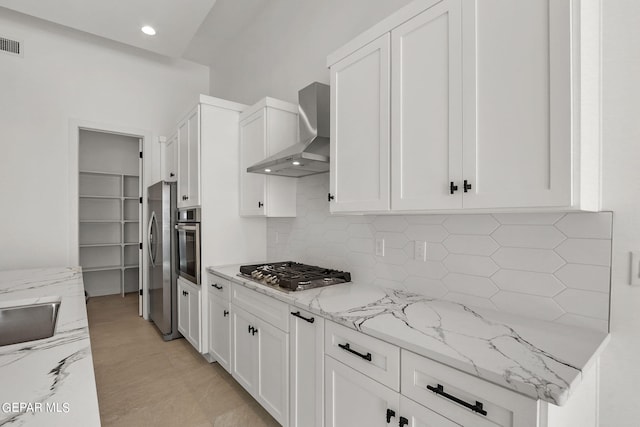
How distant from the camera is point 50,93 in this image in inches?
144

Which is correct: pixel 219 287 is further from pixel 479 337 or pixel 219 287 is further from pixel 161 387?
pixel 479 337

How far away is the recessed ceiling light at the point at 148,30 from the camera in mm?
3268

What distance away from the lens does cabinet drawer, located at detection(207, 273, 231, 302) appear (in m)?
2.49

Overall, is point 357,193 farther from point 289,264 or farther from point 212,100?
point 212,100

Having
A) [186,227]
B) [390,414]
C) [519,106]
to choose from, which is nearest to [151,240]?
[186,227]

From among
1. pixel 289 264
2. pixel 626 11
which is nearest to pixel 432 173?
pixel 626 11

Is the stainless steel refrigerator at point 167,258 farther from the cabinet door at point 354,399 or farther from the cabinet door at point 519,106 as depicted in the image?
the cabinet door at point 519,106

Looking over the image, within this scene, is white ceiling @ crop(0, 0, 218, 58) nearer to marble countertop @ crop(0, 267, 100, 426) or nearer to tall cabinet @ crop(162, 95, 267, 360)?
tall cabinet @ crop(162, 95, 267, 360)

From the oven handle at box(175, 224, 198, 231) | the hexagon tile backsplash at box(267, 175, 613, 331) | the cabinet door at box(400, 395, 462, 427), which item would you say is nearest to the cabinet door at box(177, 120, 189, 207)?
the oven handle at box(175, 224, 198, 231)

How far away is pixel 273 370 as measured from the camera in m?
1.91

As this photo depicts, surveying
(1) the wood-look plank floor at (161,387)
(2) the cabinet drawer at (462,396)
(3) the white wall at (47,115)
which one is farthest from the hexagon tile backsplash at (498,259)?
(3) the white wall at (47,115)

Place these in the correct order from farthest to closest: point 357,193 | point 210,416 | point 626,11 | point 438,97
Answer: point 210,416 → point 357,193 → point 438,97 → point 626,11

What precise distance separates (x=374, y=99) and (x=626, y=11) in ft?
3.20

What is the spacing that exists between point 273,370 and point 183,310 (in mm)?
1746
